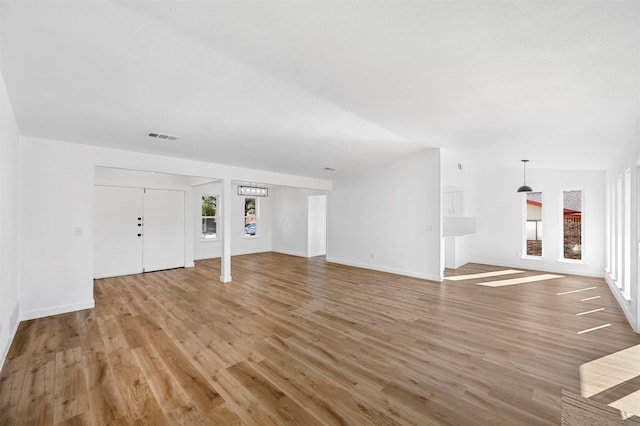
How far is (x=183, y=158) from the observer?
535 cm

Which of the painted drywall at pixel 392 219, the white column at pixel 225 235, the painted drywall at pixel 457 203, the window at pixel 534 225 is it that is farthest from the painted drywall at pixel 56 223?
the window at pixel 534 225

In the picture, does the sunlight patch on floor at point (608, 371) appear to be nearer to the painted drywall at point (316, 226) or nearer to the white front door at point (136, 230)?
the painted drywall at point (316, 226)

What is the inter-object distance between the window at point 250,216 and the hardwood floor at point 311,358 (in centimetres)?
489

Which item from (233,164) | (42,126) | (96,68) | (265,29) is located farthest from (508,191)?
(42,126)

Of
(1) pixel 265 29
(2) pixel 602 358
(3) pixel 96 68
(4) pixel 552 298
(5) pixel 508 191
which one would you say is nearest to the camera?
(1) pixel 265 29

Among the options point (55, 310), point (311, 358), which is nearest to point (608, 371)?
point (311, 358)

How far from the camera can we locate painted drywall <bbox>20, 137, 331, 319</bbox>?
3.88 metres

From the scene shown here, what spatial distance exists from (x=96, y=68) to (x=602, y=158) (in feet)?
24.6

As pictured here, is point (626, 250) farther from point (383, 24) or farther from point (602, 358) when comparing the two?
point (383, 24)

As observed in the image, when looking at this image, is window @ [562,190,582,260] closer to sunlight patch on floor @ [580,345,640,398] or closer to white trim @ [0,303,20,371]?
sunlight patch on floor @ [580,345,640,398]

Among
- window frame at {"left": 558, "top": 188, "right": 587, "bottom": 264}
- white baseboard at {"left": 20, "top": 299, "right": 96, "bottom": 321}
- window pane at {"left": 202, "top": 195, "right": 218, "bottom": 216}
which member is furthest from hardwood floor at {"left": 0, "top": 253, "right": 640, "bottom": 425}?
window pane at {"left": 202, "top": 195, "right": 218, "bottom": 216}

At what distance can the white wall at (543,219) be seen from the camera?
6449 mm

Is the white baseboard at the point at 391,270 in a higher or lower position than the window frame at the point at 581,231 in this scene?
lower

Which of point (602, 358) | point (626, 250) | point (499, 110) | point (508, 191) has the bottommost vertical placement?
point (602, 358)
